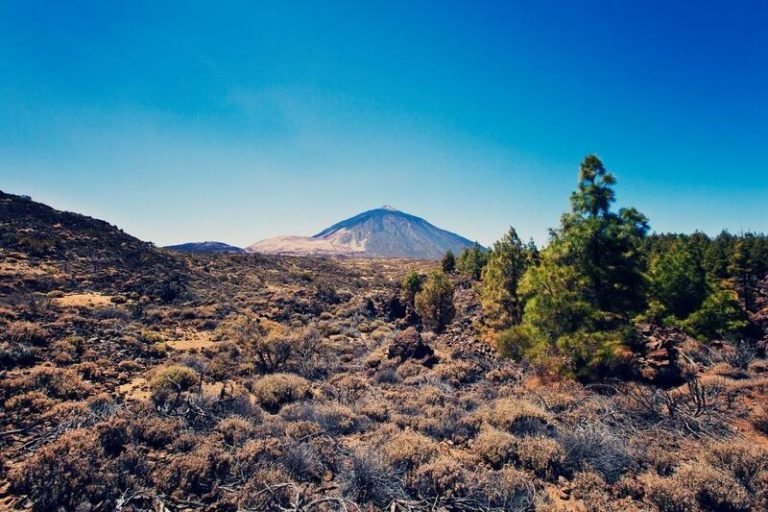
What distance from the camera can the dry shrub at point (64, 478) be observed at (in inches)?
202

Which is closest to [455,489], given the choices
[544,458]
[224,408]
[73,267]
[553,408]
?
[544,458]

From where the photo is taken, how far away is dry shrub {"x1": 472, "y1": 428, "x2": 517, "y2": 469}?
686 centimetres

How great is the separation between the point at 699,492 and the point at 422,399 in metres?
5.94

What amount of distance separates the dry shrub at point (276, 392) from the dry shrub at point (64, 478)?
166 inches

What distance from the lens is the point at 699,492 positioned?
545 cm

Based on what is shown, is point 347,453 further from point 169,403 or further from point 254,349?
point 254,349

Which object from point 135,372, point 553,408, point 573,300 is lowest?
point 135,372

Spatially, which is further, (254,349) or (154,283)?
(154,283)

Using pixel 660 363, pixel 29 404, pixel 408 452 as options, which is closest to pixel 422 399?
pixel 408 452

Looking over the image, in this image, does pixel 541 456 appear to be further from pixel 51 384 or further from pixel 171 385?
pixel 51 384

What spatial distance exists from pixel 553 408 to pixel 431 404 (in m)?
3.20

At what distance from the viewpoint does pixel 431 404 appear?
32.4 feet

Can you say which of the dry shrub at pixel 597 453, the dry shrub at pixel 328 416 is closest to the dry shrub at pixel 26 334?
the dry shrub at pixel 328 416

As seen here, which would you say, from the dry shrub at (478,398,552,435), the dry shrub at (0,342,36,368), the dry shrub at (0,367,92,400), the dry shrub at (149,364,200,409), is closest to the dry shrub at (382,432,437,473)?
the dry shrub at (478,398,552,435)
